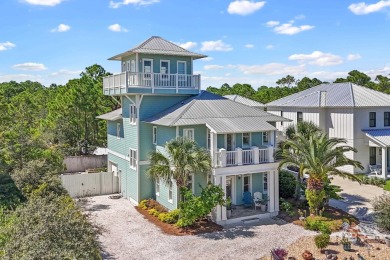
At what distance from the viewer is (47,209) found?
1209 centimetres

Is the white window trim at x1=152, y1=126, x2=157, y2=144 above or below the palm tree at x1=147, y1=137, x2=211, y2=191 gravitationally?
above

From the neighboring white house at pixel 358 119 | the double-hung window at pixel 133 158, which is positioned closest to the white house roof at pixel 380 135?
the neighboring white house at pixel 358 119

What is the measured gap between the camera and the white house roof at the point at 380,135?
100 ft

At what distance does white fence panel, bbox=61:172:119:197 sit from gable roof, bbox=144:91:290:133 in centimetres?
712

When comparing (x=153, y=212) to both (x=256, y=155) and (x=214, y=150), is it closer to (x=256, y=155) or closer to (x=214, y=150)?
(x=214, y=150)

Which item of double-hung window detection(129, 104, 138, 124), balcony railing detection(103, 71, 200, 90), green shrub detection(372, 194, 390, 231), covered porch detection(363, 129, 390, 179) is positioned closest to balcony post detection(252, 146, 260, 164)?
green shrub detection(372, 194, 390, 231)

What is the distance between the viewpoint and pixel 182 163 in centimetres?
1905

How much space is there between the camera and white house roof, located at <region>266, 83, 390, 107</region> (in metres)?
32.6

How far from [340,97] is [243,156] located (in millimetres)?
18038

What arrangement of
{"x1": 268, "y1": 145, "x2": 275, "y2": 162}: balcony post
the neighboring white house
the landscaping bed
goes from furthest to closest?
the neighboring white house < {"x1": 268, "y1": 145, "x2": 275, "y2": 162}: balcony post < the landscaping bed

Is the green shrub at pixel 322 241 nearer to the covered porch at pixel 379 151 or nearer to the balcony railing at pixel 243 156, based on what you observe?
the balcony railing at pixel 243 156

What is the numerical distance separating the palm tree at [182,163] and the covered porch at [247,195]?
141 cm

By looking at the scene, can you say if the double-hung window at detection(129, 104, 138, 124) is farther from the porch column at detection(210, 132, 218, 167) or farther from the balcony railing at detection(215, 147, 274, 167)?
the balcony railing at detection(215, 147, 274, 167)

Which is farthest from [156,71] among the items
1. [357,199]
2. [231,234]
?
[357,199]
